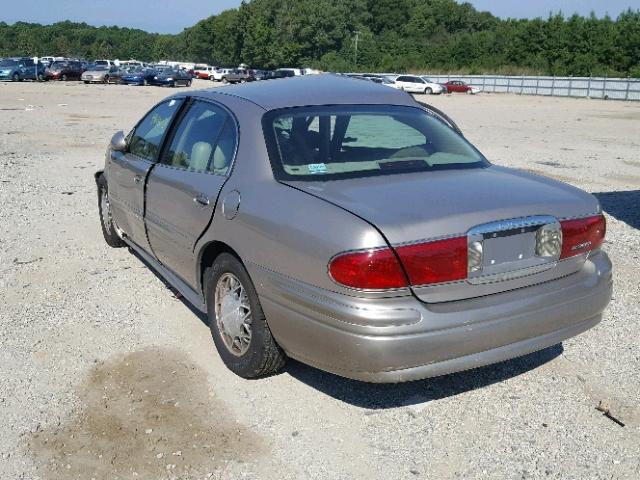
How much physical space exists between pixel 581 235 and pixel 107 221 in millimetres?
4351

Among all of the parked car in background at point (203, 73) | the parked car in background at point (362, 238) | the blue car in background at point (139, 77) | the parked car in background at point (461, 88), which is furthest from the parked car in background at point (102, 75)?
the parked car in background at point (362, 238)

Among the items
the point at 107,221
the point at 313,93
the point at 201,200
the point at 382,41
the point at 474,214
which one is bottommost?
the point at 107,221

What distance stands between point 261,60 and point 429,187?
392ft

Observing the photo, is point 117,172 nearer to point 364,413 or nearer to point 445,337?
point 364,413

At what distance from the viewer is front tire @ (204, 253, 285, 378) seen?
344 cm

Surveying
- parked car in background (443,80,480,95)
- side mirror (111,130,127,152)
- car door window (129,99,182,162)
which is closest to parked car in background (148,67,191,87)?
parked car in background (443,80,480,95)

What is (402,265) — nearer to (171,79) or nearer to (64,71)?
(171,79)

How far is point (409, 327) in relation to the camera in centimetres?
285

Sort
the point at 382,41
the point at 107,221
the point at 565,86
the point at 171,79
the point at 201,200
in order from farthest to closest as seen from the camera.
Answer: the point at 382,41
the point at 565,86
the point at 171,79
the point at 107,221
the point at 201,200

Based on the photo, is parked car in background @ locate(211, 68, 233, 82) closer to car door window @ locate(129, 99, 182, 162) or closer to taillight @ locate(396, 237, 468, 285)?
car door window @ locate(129, 99, 182, 162)

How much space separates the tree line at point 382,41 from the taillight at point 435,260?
55.4 meters

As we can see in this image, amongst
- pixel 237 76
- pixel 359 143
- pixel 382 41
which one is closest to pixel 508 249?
pixel 359 143

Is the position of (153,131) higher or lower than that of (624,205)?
higher

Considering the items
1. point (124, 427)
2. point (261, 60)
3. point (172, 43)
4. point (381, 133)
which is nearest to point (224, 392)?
point (124, 427)
